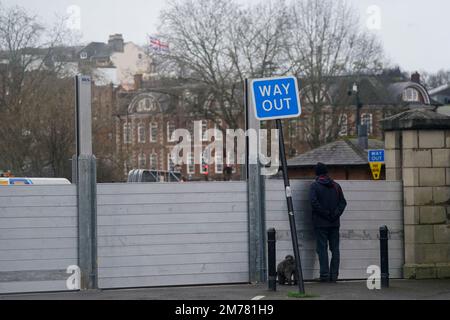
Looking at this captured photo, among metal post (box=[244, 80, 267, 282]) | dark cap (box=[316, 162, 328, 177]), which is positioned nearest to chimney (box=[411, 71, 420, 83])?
dark cap (box=[316, 162, 328, 177])

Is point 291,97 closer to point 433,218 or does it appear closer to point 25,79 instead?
point 433,218

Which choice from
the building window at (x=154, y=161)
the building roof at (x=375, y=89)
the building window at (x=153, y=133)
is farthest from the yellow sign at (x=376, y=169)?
the building window at (x=154, y=161)

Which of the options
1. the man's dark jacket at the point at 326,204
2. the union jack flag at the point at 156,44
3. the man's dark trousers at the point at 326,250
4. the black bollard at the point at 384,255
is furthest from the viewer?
the union jack flag at the point at 156,44

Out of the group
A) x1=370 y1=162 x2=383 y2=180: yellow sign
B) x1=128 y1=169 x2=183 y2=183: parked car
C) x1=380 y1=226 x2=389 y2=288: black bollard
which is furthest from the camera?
x1=128 y1=169 x2=183 y2=183: parked car

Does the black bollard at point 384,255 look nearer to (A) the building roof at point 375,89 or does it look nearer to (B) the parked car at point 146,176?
(B) the parked car at point 146,176

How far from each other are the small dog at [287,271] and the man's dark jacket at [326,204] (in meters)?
0.86

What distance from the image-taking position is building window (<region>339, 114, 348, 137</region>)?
7578 centimetres

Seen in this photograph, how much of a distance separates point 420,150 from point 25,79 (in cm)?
5366

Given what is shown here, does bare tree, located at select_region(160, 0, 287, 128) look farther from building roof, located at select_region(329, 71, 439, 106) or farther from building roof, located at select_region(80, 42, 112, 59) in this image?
building roof, located at select_region(80, 42, 112, 59)

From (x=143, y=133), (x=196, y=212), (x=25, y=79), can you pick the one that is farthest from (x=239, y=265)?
(x=143, y=133)

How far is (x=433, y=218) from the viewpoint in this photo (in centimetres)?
1633

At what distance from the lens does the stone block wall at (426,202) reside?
16.2 meters

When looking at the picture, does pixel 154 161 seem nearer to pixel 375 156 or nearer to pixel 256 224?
pixel 375 156
